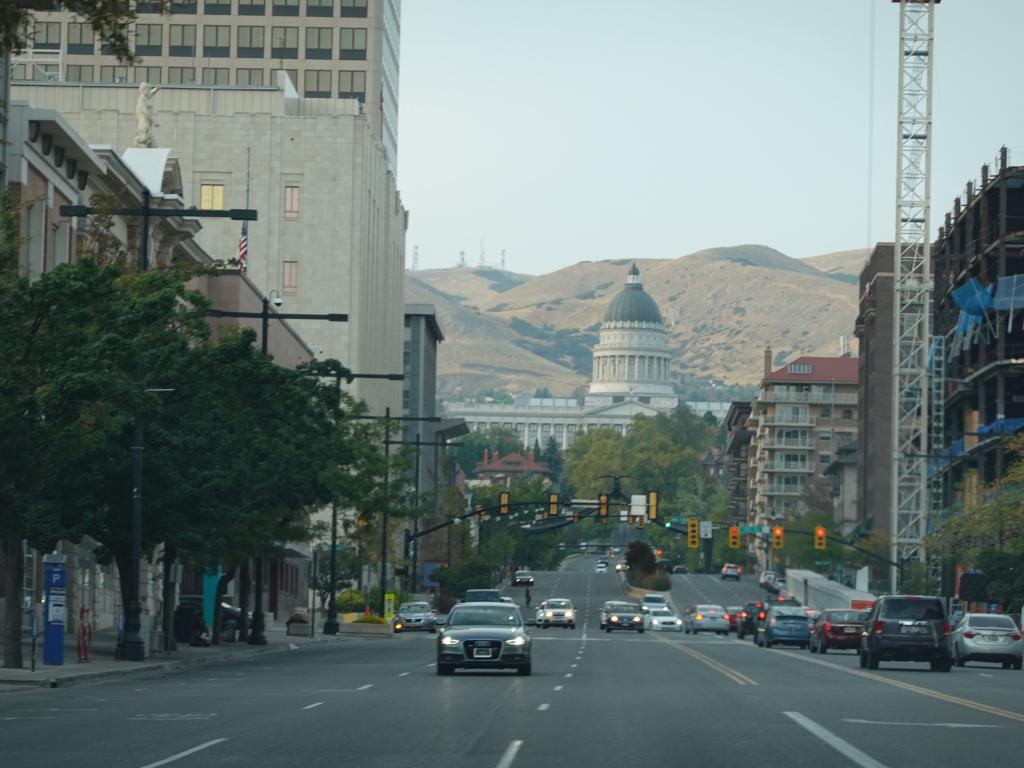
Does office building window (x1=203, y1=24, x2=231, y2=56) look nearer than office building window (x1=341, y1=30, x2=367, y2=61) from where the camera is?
No

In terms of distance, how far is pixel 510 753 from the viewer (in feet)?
67.1

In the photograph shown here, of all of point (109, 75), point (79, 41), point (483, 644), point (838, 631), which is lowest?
point (838, 631)

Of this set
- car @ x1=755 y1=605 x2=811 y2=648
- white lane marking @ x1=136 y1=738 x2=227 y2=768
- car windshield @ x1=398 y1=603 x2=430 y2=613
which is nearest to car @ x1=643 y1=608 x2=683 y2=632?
car windshield @ x1=398 y1=603 x2=430 y2=613

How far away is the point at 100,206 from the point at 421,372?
447 feet

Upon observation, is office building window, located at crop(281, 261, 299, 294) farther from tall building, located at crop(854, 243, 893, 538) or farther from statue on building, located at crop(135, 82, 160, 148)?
tall building, located at crop(854, 243, 893, 538)

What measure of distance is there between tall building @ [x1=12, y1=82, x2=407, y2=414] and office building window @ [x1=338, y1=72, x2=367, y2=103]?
42.1ft

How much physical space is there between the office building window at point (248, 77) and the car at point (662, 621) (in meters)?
55.0

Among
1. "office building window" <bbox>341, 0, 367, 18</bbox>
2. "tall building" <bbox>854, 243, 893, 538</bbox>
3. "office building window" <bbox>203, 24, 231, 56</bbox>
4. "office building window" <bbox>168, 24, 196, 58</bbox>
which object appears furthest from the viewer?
"tall building" <bbox>854, 243, 893, 538</bbox>

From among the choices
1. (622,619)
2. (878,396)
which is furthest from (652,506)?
(878,396)

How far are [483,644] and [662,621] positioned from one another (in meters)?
59.8

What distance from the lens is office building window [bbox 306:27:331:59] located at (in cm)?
13675

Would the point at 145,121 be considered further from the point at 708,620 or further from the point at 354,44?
the point at 354,44

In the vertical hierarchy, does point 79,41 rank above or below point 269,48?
above

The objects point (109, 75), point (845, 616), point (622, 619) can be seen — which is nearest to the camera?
point (845, 616)
